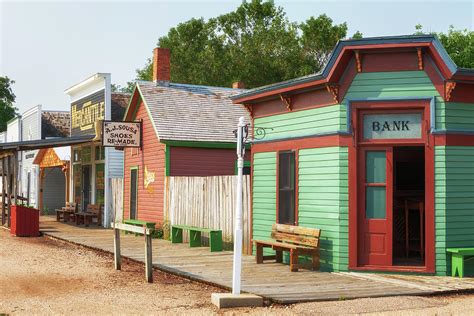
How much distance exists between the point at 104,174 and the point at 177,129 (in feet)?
22.6

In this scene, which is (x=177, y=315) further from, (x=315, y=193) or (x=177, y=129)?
(x=177, y=129)

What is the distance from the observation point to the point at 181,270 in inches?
542

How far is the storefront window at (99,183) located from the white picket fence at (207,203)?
7467mm

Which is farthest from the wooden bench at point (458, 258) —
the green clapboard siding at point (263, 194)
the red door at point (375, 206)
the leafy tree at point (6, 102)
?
the leafy tree at point (6, 102)

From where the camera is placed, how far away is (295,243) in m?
14.4

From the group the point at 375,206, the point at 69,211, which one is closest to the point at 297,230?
the point at 375,206

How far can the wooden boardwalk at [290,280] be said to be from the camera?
1088cm

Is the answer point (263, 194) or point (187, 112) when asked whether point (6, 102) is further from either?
point (263, 194)

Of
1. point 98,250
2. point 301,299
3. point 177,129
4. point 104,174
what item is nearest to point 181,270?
point 301,299

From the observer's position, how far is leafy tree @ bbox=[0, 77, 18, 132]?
83.5 m

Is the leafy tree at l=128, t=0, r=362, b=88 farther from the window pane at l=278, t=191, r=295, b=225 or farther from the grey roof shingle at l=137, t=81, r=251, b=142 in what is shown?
the window pane at l=278, t=191, r=295, b=225

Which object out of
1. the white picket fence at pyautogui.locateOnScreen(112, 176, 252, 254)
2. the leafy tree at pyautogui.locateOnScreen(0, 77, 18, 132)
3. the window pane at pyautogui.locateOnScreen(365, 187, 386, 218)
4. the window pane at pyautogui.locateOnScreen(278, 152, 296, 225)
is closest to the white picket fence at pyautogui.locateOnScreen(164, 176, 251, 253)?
the white picket fence at pyautogui.locateOnScreen(112, 176, 252, 254)

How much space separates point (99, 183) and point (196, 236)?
10696 millimetres

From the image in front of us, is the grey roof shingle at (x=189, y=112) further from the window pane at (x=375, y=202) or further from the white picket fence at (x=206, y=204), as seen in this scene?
the window pane at (x=375, y=202)
